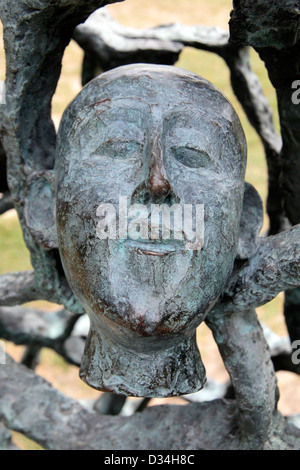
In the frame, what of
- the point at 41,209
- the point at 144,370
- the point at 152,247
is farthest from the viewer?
the point at 41,209

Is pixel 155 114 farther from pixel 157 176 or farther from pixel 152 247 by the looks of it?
pixel 152 247

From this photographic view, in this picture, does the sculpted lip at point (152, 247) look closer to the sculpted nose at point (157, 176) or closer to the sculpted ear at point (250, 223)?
the sculpted nose at point (157, 176)

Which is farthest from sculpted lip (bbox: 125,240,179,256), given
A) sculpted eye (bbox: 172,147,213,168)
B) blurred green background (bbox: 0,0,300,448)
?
blurred green background (bbox: 0,0,300,448)

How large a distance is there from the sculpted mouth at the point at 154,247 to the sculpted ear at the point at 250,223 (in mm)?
205

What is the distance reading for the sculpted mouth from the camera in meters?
1.12

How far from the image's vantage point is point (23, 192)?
1392 millimetres

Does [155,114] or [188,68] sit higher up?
[155,114]

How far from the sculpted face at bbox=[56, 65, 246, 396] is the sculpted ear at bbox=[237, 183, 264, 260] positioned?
0.08 m

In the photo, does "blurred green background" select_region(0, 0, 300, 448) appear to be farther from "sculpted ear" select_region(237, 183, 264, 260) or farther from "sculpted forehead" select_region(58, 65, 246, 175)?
Result: "sculpted forehead" select_region(58, 65, 246, 175)

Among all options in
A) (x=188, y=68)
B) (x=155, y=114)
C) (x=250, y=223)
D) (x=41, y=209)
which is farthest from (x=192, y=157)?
(x=188, y=68)

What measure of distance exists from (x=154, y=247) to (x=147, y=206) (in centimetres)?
7

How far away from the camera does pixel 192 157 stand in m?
1.20

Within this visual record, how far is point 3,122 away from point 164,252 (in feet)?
1.50
